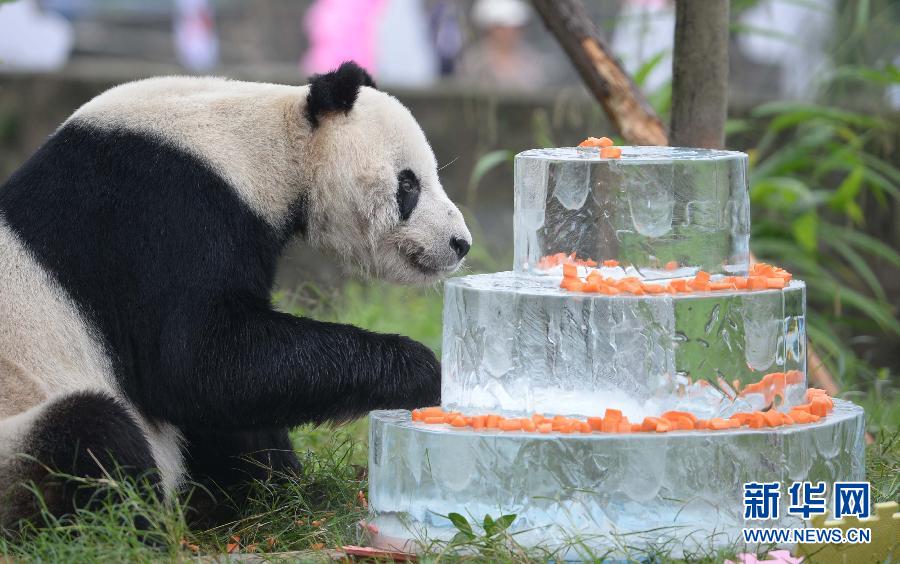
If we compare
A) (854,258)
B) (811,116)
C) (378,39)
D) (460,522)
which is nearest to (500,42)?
(378,39)

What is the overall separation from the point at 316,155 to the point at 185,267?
61cm

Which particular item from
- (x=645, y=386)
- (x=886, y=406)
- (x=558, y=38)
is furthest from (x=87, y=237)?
(x=886, y=406)

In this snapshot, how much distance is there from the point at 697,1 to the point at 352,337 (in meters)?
2.35

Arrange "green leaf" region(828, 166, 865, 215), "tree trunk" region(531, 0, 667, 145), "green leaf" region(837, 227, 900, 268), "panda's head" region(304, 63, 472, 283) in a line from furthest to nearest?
"green leaf" region(837, 227, 900, 268) < "green leaf" region(828, 166, 865, 215) < "tree trunk" region(531, 0, 667, 145) < "panda's head" region(304, 63, 472, 283)

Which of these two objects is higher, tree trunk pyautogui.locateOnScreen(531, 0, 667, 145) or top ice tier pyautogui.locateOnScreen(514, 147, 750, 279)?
tree trunk pyautogui.locateOnScreen(531, 0, 667, 145)

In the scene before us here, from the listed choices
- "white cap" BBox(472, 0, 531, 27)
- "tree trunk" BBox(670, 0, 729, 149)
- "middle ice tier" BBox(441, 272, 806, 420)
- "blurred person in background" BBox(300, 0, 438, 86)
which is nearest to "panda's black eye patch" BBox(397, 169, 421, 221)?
"middle ice tier" BBox(441, 272, 806, 420)

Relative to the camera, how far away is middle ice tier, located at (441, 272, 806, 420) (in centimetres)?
340

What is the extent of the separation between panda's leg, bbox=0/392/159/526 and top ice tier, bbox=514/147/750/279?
143 centimetres

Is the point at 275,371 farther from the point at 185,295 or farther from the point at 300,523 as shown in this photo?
the point at 300,523

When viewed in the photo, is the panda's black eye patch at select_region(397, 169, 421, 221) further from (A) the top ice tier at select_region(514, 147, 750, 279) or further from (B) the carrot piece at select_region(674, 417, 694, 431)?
(B) the carrot piece at select_region(674, 417, 694, 431)

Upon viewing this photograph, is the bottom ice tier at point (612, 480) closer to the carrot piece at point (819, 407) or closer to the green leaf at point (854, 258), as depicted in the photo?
the carrot piece at point (819, 407)

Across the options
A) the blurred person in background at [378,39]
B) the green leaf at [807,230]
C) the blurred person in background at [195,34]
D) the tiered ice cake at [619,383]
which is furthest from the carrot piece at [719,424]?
the blurred person in background at [195,34]

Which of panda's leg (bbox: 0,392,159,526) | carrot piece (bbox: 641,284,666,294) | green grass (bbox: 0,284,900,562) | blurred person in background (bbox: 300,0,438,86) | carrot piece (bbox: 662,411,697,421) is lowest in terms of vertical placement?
green grass (bbox: 0,284,900,562)

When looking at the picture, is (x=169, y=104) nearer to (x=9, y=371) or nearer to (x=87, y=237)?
(x=87, y=237)
